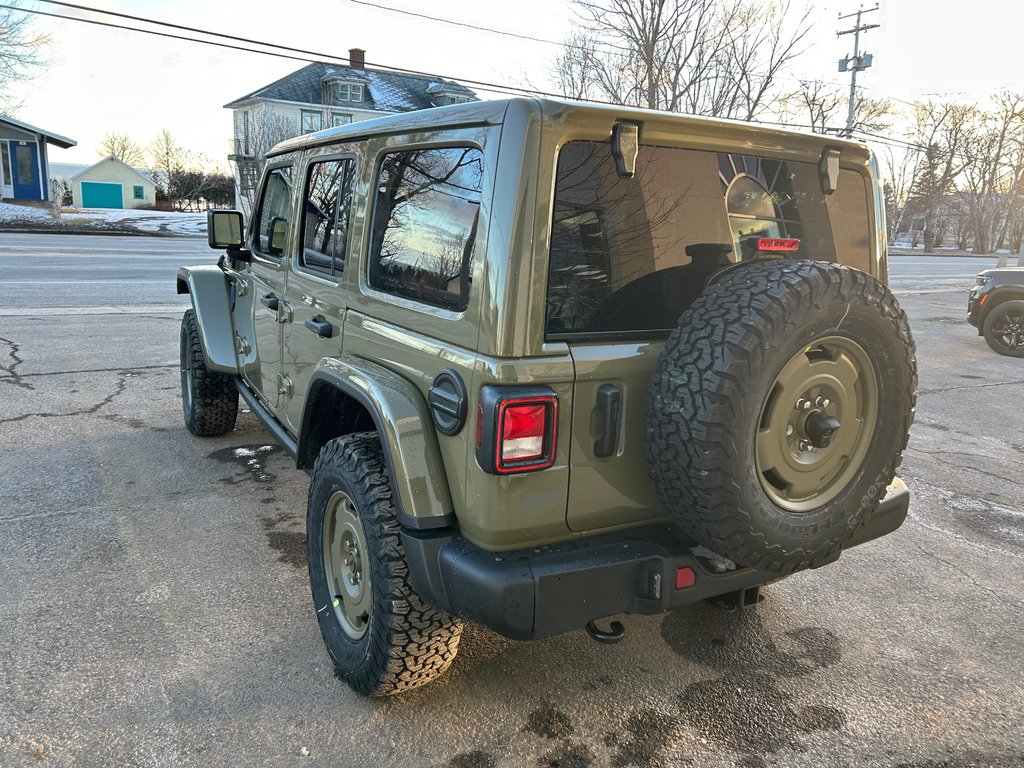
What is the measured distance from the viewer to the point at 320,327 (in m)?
3.07

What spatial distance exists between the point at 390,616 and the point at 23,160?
134ft

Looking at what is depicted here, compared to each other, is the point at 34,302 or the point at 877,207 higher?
the point at 877,207

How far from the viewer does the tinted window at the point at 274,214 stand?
3.83m

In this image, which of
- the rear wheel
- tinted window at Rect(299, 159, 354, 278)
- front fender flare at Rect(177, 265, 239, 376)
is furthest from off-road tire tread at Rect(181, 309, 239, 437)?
the rear wheel

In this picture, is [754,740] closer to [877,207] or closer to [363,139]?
[877,207]

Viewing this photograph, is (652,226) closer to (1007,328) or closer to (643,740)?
(643,740)

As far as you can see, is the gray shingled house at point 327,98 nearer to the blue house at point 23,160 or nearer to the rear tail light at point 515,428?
the blue house at point 23,160

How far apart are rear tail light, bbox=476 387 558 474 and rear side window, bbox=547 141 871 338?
0.21 m

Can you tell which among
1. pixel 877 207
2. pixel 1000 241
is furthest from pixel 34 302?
pixel 1000 241

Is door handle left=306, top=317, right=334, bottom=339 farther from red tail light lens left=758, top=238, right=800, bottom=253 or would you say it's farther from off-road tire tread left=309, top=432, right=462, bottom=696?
red tail light lens left=758, top=238, right=800, bottom=253

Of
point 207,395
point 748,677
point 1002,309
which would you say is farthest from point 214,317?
point 1002,309

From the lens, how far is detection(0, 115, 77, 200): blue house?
112 ft

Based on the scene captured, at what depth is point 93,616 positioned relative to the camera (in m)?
3.05

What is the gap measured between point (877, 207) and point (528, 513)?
1.94 metres
